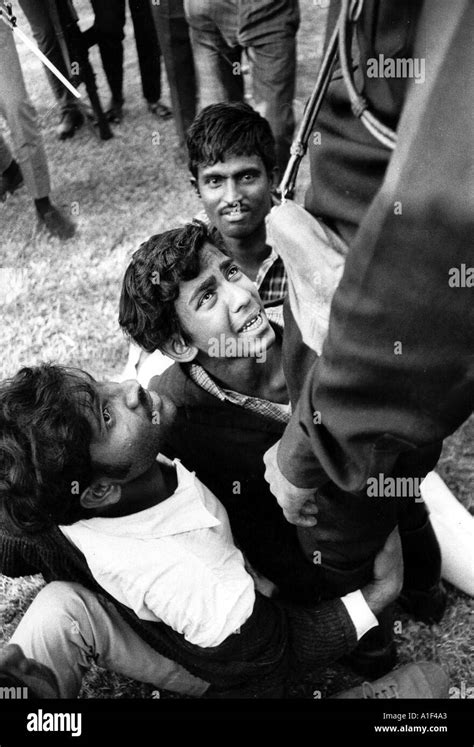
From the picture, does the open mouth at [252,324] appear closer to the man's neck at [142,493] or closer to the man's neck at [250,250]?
the man's neck at [142,493]

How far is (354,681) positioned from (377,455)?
1094 mm

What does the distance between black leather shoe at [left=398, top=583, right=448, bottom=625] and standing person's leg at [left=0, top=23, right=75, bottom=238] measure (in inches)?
98.6

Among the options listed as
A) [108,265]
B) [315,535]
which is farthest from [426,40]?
[108,265]

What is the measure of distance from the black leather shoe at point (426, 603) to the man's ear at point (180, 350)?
901 millimetres

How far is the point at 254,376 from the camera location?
1.91m

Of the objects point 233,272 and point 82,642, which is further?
point 233,272

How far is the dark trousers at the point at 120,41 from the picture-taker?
4.09 m

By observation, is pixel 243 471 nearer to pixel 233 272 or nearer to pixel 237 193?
pixel 233 272

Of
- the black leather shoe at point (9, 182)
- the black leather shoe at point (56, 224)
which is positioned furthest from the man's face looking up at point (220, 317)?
the black leather shoe at point (9, 182)

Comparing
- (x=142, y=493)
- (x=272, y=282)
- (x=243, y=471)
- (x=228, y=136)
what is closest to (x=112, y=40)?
(x=228, y=136)

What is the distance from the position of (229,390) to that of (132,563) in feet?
1.82

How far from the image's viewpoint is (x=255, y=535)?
184 cm

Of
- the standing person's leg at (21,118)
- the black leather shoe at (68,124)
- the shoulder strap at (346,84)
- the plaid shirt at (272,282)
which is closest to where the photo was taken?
the shoulder strap at (346,84)
